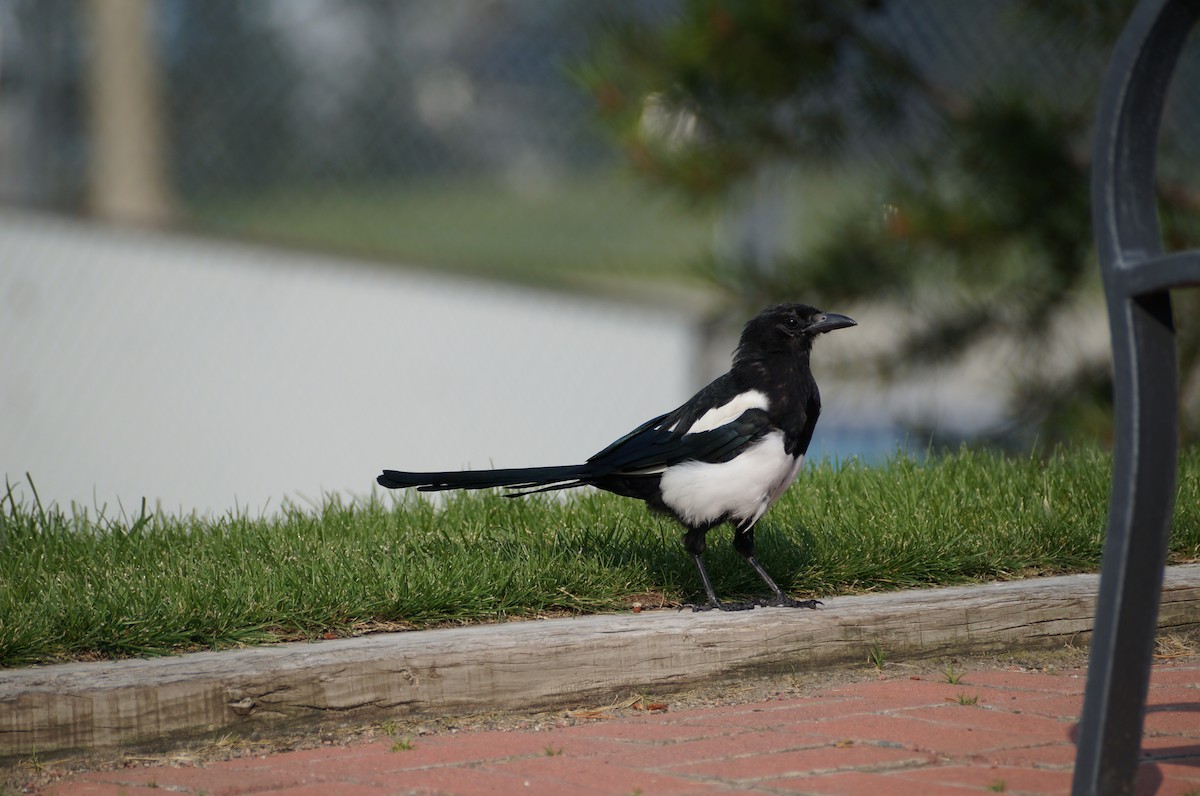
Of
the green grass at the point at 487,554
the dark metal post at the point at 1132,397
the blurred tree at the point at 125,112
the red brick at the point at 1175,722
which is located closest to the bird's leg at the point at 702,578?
the green grass at the point at 487,554

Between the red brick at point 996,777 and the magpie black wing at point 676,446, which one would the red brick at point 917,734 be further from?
the magpie black wing at point 676,446

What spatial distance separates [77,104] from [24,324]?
1279 millimetres

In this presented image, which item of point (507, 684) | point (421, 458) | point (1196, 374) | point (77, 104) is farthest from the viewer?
point (77, 104)

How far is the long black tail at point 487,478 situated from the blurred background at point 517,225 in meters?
1.55

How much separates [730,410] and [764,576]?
1.31 ft

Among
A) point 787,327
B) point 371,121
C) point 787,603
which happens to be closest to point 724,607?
point 787,603

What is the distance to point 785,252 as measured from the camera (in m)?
5.83


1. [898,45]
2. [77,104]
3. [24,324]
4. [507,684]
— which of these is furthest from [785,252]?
[24,324]

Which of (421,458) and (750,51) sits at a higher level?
(750,51)

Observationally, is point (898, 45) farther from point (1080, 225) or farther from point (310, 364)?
point (310, 364)

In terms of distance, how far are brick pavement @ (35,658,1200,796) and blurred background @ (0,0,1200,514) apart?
199cm

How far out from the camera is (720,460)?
132 inches

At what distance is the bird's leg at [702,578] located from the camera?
319cm

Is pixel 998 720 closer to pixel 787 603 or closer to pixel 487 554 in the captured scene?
pixel 787 603
